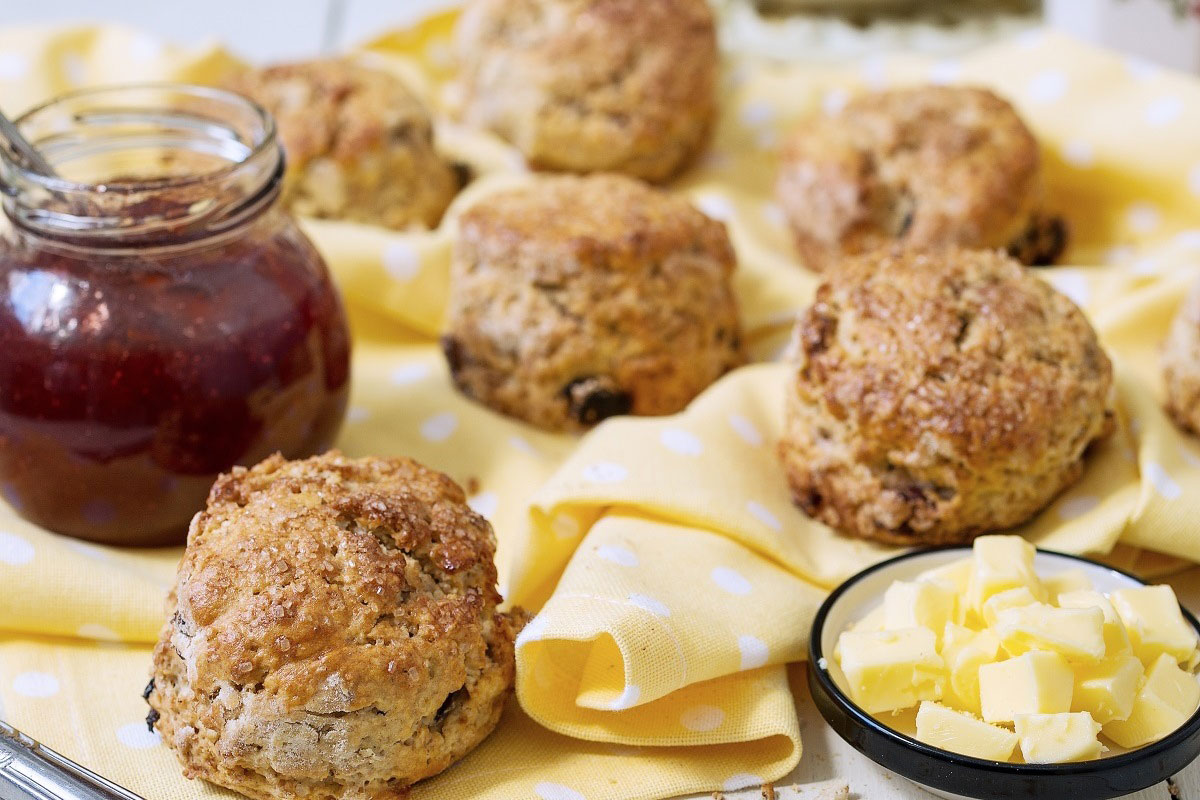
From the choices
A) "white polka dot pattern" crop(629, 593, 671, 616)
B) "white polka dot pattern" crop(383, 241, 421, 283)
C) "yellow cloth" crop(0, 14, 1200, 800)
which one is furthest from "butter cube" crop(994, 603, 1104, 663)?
"white polka dot pattern" crop(383, 241, 421, 283)

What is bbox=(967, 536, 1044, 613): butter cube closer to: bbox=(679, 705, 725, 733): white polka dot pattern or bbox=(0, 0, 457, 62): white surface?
bbox=(679, 705, 725, 733): white polka dot pattern

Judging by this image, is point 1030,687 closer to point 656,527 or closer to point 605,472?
point 656,527

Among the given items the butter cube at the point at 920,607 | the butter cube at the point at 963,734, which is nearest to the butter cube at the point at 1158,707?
the butter cube at the point at 963,734

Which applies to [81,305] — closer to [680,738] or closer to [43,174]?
[43,174]

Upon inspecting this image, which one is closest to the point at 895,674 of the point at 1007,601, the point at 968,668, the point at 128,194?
the point at 968,668

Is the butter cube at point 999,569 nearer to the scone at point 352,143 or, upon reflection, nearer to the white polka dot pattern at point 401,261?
the white polka dot pattern at point 401,261

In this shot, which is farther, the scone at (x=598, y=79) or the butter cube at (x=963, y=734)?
the scone at (x=598, y=79)

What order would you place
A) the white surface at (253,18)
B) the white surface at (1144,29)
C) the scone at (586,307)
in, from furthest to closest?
1. the white surface at (253,18)
2. the white surface at (1144,29)
3. the scone at (586,307)
